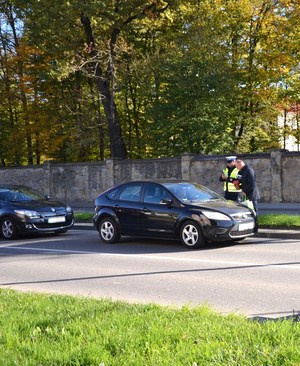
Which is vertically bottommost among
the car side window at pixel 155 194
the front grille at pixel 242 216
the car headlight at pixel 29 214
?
the car headlight at pixel 29 214

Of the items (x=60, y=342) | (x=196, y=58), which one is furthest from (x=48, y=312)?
(x=196, y=58)

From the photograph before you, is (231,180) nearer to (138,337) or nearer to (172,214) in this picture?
(172,214)

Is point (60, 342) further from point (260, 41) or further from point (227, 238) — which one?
point (260, 41)

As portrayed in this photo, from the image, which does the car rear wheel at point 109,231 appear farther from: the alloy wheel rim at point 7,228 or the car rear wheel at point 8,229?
the alloy wheel rim at point 7,228

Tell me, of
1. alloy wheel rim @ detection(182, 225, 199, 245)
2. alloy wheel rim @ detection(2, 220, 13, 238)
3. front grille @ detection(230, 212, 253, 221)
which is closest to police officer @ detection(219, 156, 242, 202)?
front grille @ detection(230, 212, 253, 221)

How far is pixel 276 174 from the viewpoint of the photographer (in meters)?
23.6

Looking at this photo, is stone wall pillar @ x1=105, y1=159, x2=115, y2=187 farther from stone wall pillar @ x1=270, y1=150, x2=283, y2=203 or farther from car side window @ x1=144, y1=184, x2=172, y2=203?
car side window @ x1=144, y1=184, x2=172, y2=203

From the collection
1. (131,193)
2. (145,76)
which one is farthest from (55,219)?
(145,76)

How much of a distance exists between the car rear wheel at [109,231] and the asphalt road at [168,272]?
0.74 feet

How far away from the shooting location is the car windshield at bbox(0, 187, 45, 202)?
1597 centimetres

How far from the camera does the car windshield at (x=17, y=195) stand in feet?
52.4

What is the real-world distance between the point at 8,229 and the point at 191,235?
580cm

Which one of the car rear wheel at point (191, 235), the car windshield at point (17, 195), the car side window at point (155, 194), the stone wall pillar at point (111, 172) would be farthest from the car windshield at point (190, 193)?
the stone wall pillar at point (111, 172)

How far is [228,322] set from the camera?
17.1ft
